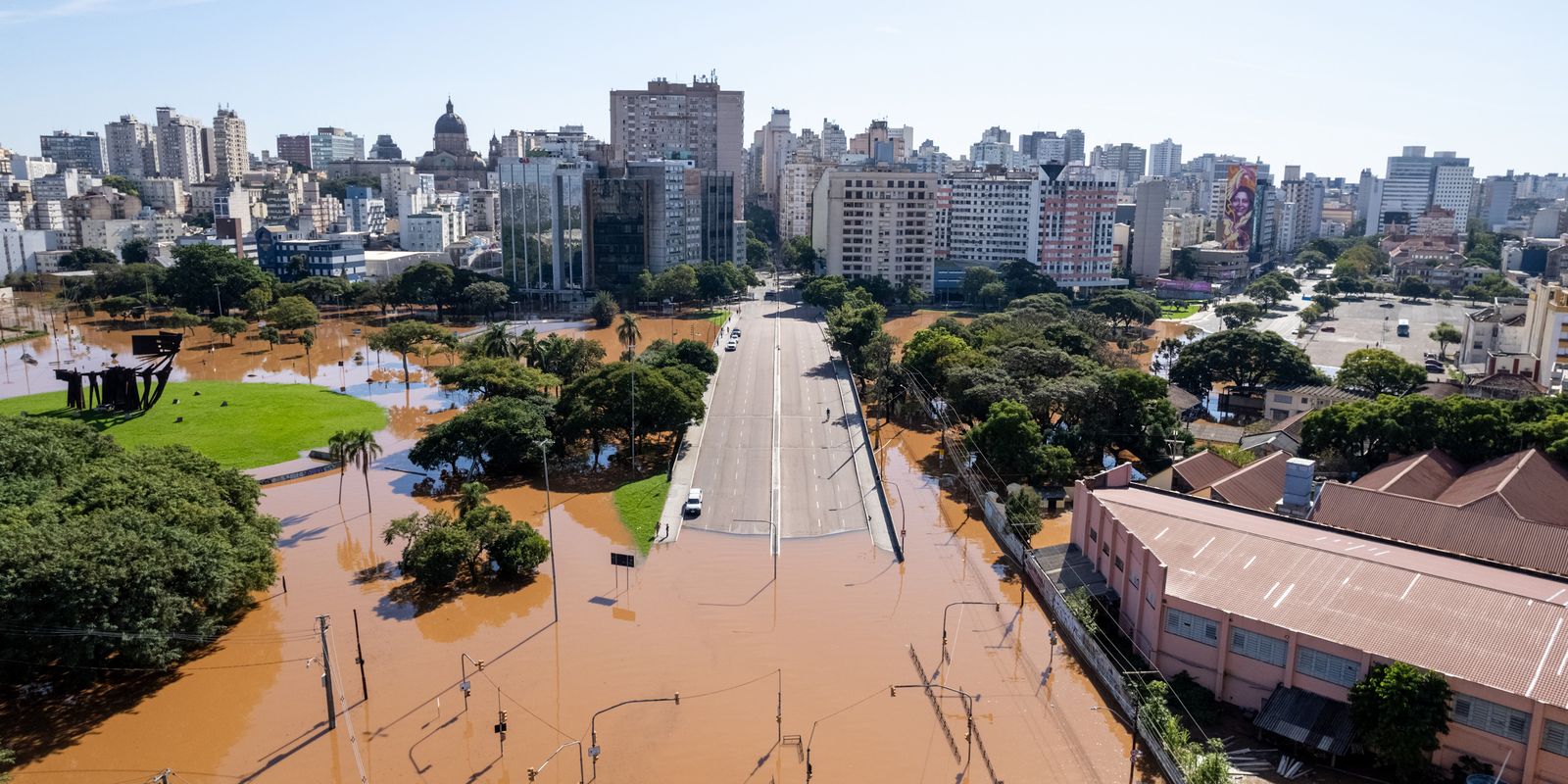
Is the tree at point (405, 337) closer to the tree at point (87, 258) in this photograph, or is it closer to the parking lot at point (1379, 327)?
the tree at point (87, 258)

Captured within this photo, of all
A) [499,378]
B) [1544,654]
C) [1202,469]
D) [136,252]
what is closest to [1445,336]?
[1202,469]

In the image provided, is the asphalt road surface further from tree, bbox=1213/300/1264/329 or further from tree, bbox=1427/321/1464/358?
tree, bbox=1427/321/1464/358

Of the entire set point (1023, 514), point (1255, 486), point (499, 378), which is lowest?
point (1023, 514)

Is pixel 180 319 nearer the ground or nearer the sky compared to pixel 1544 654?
nearer the sky

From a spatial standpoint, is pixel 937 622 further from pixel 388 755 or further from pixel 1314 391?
pixel 1314 391

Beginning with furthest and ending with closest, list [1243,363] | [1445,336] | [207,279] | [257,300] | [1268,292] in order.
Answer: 1. [1268,292]
2. [207,279]
3. [257,300]
4. [1445,336]
5. [1243,363]

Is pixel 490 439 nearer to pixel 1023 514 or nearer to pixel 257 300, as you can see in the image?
pixel 1023 514
